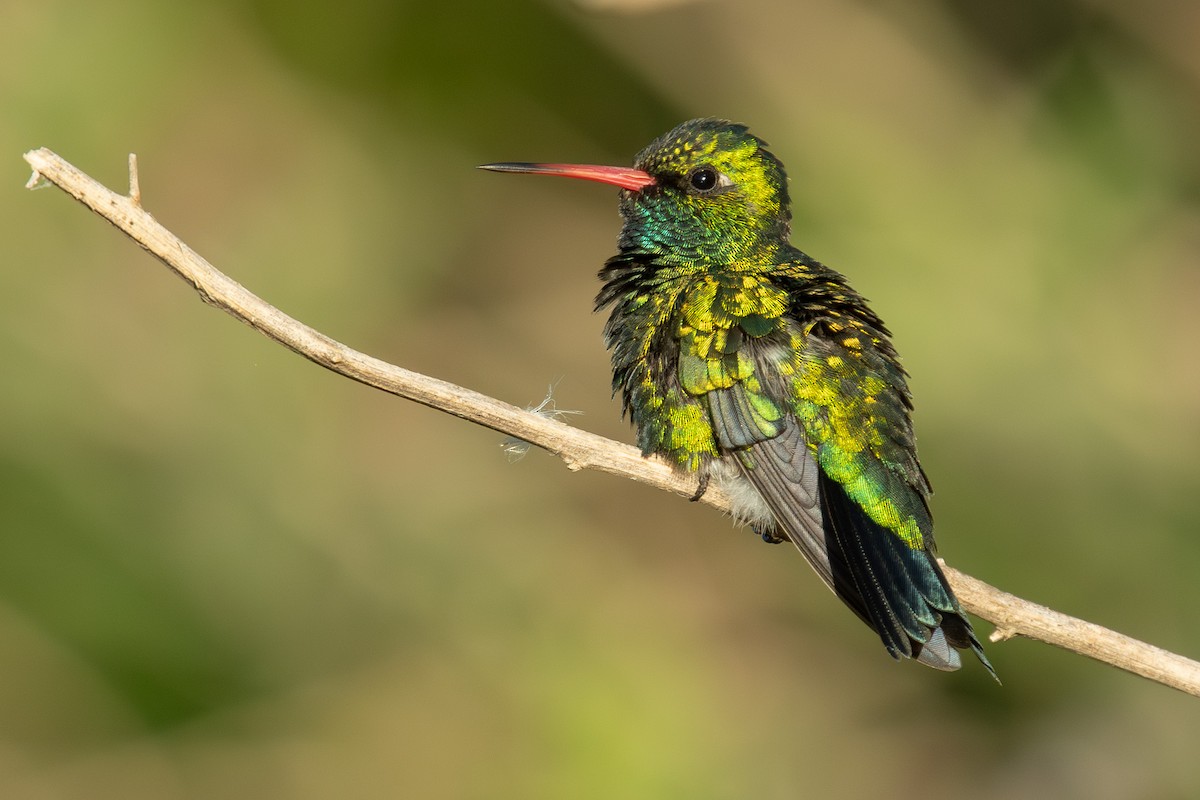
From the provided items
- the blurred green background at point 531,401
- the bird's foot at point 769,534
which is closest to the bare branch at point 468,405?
the bird's foot at point 769,534

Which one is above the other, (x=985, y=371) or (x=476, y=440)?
(x=476, y=440)

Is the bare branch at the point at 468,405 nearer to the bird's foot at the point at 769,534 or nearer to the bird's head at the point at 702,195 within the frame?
the bird's foot at the point at 769,534

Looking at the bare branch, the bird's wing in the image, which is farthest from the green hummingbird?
the bare branch

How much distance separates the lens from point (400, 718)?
19.1 feet

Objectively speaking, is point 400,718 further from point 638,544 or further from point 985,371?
point 985,371

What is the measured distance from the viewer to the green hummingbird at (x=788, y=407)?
3.20m

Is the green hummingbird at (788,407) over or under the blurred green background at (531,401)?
under

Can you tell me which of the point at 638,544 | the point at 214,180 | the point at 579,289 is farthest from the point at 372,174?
the point at 638,544

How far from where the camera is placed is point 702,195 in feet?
13.2

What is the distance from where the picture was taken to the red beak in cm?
373

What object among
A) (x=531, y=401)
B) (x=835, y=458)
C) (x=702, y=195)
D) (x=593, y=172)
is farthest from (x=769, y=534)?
(x=531, y=401)

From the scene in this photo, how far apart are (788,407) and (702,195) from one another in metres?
0.90

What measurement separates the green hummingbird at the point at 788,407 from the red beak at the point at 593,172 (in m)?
0.01

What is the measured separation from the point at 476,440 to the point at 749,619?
166 cm
